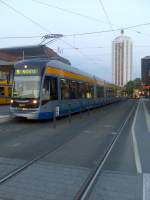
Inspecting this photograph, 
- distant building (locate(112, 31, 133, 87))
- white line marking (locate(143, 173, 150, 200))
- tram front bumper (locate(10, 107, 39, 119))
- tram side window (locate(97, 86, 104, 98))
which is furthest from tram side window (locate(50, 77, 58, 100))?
tram side window (locate(97, 86, 104, 98))

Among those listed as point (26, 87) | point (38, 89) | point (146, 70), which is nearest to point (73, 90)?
point (26, 87)

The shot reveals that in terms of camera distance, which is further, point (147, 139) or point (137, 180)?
point (147, 139)

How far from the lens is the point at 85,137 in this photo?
39.6 feet

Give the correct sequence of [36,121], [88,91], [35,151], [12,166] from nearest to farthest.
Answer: [12,166]
[35,151]
[36,121]
[88,91]

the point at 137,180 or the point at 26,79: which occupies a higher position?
the point at 26,79

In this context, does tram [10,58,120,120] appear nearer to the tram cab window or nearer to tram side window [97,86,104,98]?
the tram cab window

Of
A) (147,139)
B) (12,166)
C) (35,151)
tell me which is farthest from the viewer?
(147,139)

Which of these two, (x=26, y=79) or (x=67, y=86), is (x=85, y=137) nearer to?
(x=26, y=79)

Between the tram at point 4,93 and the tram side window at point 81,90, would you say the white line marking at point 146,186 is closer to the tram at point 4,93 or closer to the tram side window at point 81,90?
the tram side window at point 81,90

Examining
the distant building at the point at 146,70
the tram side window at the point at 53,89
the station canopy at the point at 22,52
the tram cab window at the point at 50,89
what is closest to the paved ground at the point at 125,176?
the tram cab window at the point at 50,89

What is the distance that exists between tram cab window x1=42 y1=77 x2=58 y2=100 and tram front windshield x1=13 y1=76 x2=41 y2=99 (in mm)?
417

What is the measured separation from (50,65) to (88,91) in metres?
10.7

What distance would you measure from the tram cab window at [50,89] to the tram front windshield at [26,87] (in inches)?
16.4

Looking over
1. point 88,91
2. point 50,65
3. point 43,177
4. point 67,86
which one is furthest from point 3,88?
point 43,177
